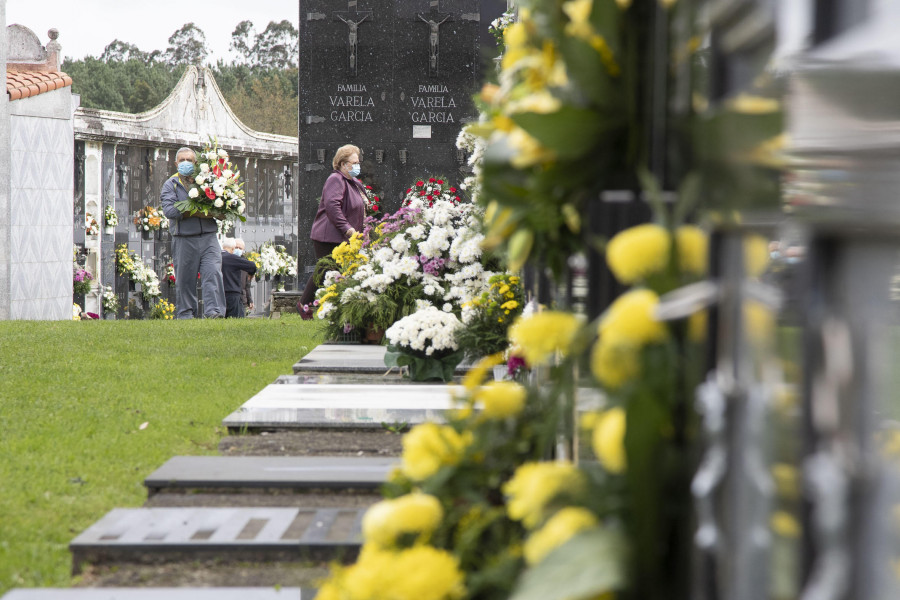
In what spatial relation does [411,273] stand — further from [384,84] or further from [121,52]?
[121,52]

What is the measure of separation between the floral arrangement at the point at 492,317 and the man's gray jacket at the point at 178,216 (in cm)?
650

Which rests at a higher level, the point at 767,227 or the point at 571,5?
the point at 571,5

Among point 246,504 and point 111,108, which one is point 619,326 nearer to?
point 246,504

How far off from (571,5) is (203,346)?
632 cm

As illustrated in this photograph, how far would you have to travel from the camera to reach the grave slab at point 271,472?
2592mm

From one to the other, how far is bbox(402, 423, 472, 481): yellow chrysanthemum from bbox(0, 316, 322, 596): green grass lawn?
4.71 ft

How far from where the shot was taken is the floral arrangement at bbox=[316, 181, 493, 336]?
16.7 ft

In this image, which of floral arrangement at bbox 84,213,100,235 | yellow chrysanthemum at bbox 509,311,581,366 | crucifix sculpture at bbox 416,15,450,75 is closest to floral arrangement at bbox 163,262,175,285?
floral arrangement at bbox 84,213,100,235

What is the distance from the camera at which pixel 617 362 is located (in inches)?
29.6

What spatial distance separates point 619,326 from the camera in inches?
29.1

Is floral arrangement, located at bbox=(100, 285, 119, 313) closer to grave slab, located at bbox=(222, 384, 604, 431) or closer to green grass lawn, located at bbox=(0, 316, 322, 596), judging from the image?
green grass lawn, located at bbox=(0, 316, 322, 596)

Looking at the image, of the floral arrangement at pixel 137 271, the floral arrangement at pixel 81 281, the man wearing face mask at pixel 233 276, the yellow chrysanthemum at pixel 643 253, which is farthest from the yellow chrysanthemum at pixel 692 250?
the floral arrangement at pixel 137 271

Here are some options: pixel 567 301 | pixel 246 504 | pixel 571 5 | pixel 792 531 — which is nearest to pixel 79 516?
pixel 246 504

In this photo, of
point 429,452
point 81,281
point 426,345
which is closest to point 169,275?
point 81,281
